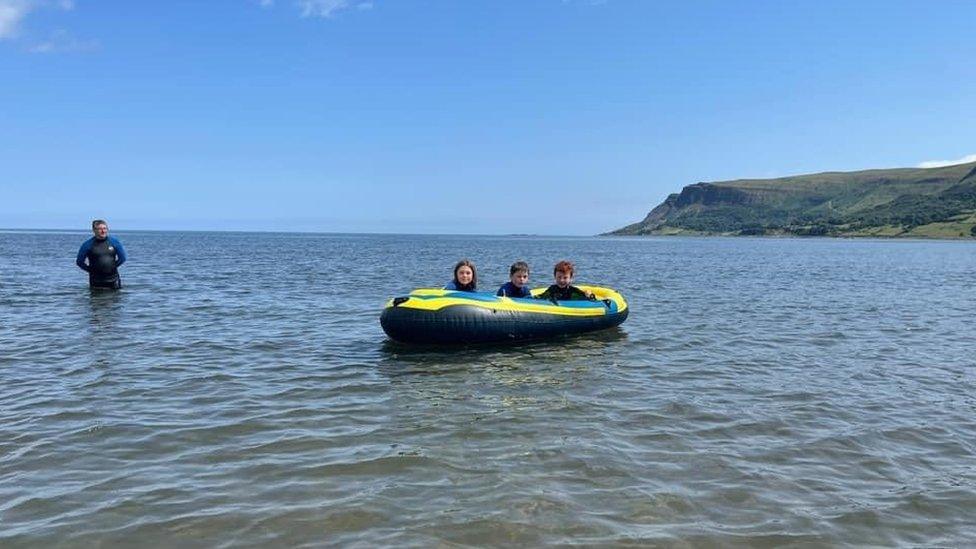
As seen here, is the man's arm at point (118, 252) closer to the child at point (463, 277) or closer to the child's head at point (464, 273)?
the child at point (463, 277)

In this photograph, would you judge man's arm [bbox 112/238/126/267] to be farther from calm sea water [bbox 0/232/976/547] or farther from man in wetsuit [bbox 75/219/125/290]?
calm sea water [bbox 0/232/976/547]

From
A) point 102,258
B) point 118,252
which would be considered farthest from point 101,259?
point 118,252

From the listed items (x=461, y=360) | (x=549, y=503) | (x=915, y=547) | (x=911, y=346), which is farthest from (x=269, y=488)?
(x=911, y=346)

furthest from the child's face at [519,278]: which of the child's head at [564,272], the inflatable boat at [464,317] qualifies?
the child's head at [564,272]

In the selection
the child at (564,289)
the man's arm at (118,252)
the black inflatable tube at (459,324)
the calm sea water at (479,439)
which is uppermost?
the man's arm at (118,252)

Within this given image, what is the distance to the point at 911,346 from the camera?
13609 mm

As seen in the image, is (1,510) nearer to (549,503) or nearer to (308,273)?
(549,503)

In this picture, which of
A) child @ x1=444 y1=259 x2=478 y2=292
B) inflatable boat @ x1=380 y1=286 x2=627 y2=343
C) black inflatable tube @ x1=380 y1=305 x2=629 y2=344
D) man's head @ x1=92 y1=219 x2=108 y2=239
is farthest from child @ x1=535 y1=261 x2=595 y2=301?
man's head @ x1=92 y1=219 x2=108 y2=239

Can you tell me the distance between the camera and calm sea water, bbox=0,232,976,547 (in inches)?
204

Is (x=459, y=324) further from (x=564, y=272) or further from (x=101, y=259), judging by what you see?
(x=101, y=259)

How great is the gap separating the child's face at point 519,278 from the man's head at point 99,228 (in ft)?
40.9

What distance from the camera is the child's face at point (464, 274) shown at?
512 inches

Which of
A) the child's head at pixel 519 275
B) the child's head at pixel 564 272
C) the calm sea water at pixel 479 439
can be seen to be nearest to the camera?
the calm sea water at pixel 479 439

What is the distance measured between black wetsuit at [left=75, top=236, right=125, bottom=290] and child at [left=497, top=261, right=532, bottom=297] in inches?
503
